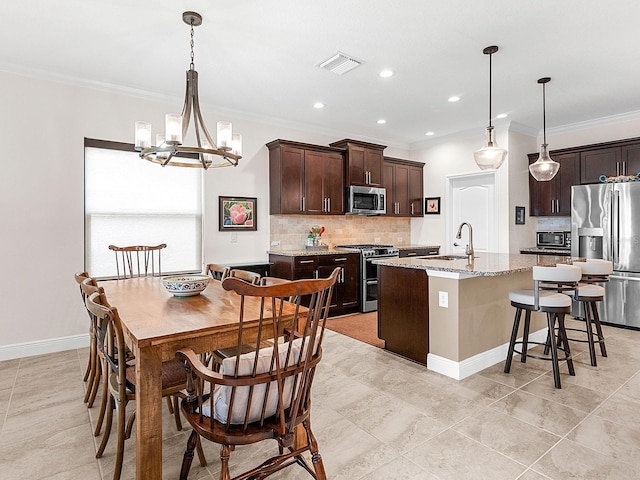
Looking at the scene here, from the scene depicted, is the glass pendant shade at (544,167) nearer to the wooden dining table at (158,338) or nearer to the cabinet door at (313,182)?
the cabinet door at (313,182)

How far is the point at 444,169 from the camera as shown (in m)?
6.48

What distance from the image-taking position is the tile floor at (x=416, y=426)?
192 cm

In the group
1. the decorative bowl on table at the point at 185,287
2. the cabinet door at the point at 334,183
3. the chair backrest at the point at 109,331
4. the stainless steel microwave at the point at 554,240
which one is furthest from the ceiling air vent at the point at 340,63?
the stainless steel microwave at the point at 554,240

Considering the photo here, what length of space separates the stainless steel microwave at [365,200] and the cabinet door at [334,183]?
137 mm

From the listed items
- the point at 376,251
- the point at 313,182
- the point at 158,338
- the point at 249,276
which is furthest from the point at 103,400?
the point at 376,251

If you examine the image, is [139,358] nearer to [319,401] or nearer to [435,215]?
[319,401]

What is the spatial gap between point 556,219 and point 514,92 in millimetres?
2563

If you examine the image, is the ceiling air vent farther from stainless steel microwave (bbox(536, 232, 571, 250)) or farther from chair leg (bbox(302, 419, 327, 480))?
stainless steel microwave (bbox(536, 232, 571, 250))

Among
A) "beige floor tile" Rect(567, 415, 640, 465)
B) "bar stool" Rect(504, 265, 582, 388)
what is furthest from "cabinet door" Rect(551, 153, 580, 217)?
"beige floor tile" Rect(567, 415, 640, 465)

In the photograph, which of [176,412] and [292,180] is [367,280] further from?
[176,412]

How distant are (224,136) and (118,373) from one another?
5.58 feet

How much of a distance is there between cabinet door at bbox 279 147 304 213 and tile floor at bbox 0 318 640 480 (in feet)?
7.99

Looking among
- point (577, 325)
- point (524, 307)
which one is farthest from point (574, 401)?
point (577, 325)

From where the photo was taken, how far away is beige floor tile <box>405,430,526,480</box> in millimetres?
1863
